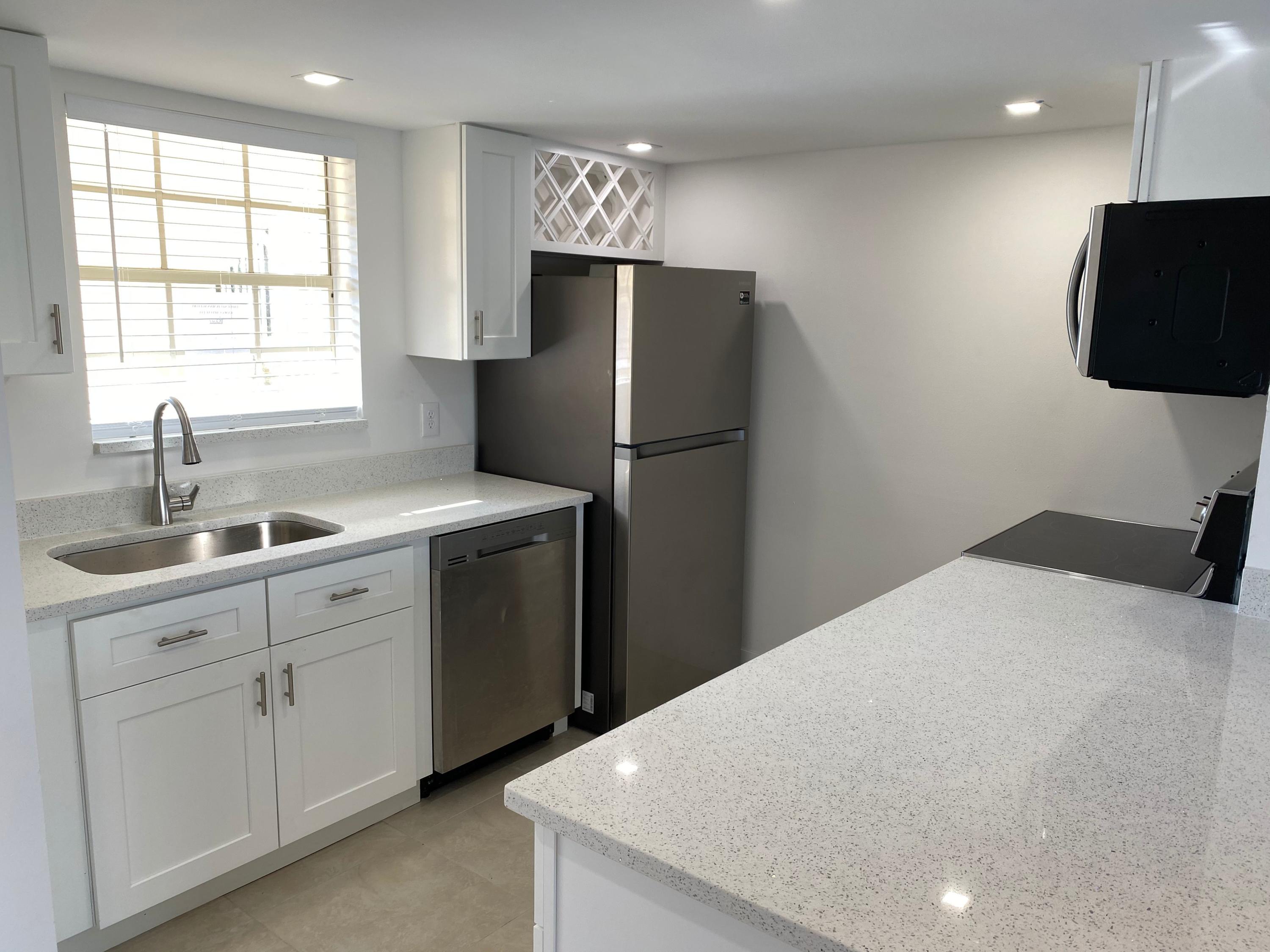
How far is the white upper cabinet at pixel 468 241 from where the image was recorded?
2971 mm

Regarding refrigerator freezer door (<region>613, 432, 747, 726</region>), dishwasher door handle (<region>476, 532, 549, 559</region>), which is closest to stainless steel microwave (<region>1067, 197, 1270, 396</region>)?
refrigerator freezer door (<region>613, 432, 747, 726</region>)

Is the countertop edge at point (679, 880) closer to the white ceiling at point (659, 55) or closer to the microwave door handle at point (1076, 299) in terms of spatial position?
the white ceiling at point (659, 55)

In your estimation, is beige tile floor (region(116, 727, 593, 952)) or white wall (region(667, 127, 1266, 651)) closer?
beige tile floor (region(116, 727, 593, 952))

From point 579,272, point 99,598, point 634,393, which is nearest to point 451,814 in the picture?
point 99,598

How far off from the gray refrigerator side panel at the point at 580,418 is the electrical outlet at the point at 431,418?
24cm

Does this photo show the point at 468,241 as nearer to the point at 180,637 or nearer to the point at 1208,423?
the point at 180,637

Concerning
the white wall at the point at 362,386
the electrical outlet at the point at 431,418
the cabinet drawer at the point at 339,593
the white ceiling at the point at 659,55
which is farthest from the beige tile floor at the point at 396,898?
the white ceiling at the point at 659,55

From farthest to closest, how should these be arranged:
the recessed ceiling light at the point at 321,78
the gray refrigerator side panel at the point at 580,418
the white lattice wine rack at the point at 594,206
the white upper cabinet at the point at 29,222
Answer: the white lattice wine rack at the point at 594,206 → the gray refrigerator side panel at the point at 580,418 → the recessed ceiling light at the point at 321,78 → the white upper cabinet at the point at 29,222

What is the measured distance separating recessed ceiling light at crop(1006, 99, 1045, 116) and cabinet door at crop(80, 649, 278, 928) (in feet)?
8.15

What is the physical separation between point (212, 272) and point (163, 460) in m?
0.60

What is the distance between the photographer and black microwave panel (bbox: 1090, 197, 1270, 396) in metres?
1.79

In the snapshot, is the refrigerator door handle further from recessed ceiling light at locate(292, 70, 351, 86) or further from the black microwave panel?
the black microwave panel

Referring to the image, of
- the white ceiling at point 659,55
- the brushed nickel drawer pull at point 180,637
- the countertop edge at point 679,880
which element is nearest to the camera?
the countertop edge at point 679,880

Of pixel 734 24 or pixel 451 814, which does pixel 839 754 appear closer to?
pixel 734 24
